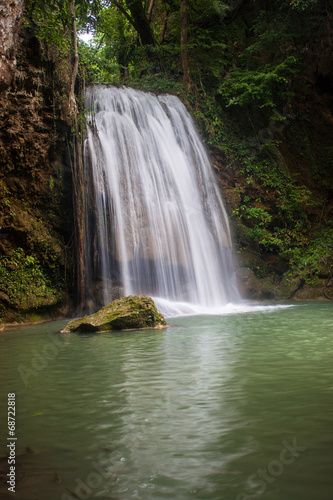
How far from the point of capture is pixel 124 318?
7375mm

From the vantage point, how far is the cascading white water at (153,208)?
1148cm

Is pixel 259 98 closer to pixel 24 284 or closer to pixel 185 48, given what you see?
Result: pixel 185 48

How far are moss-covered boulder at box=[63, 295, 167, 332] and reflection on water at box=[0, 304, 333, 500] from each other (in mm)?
1842

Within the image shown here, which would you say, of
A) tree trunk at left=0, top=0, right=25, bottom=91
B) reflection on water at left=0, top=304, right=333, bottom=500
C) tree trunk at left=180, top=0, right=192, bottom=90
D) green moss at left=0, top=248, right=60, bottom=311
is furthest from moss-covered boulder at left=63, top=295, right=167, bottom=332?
tree trunk at left=180, top=0, right=192, bottom=90

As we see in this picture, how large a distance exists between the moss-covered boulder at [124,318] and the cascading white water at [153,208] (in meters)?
2.86

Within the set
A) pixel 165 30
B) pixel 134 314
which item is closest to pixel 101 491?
pixel 134 314

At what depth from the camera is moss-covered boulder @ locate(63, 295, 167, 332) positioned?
724cm

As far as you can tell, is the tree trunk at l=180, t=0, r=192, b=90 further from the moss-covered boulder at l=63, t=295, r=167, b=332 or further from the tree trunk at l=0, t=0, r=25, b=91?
the tree trunk at l=0, t=0, r=25, b=91

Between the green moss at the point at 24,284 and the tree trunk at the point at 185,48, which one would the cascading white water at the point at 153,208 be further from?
the tree trunk at the point at 185,48

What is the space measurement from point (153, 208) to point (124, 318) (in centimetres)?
578

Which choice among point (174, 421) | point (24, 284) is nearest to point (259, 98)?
point (24, 284)

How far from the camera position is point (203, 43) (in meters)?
17.8

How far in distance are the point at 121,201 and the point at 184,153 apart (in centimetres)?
386

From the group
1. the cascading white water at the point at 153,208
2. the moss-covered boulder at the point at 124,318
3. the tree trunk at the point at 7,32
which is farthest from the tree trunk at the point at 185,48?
the tree trunk at the point at 7,32
